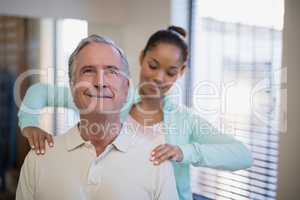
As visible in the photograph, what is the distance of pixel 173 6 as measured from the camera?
1.10 meters

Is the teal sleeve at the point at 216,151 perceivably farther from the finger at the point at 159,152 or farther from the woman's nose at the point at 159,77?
the woman's nose at the point at 159,77

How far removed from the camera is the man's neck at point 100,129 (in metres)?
0.95

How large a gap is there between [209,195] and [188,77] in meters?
0.36

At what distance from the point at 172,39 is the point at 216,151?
35 cm

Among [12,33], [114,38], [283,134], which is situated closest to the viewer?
[283,134]

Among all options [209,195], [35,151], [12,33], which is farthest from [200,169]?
[12,33]

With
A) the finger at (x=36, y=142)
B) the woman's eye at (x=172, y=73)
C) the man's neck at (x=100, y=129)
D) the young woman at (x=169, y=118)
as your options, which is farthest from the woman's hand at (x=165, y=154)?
the finger at (x=36, y=142)

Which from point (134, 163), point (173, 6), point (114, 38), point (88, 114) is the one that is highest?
point (173, 6)

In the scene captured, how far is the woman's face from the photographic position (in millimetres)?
1035

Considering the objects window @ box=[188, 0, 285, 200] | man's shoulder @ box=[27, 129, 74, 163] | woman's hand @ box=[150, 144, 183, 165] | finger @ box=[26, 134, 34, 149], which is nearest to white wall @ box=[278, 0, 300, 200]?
window @ box=[188, 0, 285, 200]

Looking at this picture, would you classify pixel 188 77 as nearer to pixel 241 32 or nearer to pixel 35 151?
pixel 241 32

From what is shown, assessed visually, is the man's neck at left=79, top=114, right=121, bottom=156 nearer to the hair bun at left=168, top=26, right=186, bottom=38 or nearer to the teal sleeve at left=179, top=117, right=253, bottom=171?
the teal sleeve at left=179, top=117, right=253, bottom=171

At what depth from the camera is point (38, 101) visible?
1063 millimetres

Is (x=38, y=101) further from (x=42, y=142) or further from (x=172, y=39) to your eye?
(x=172, y=39)
